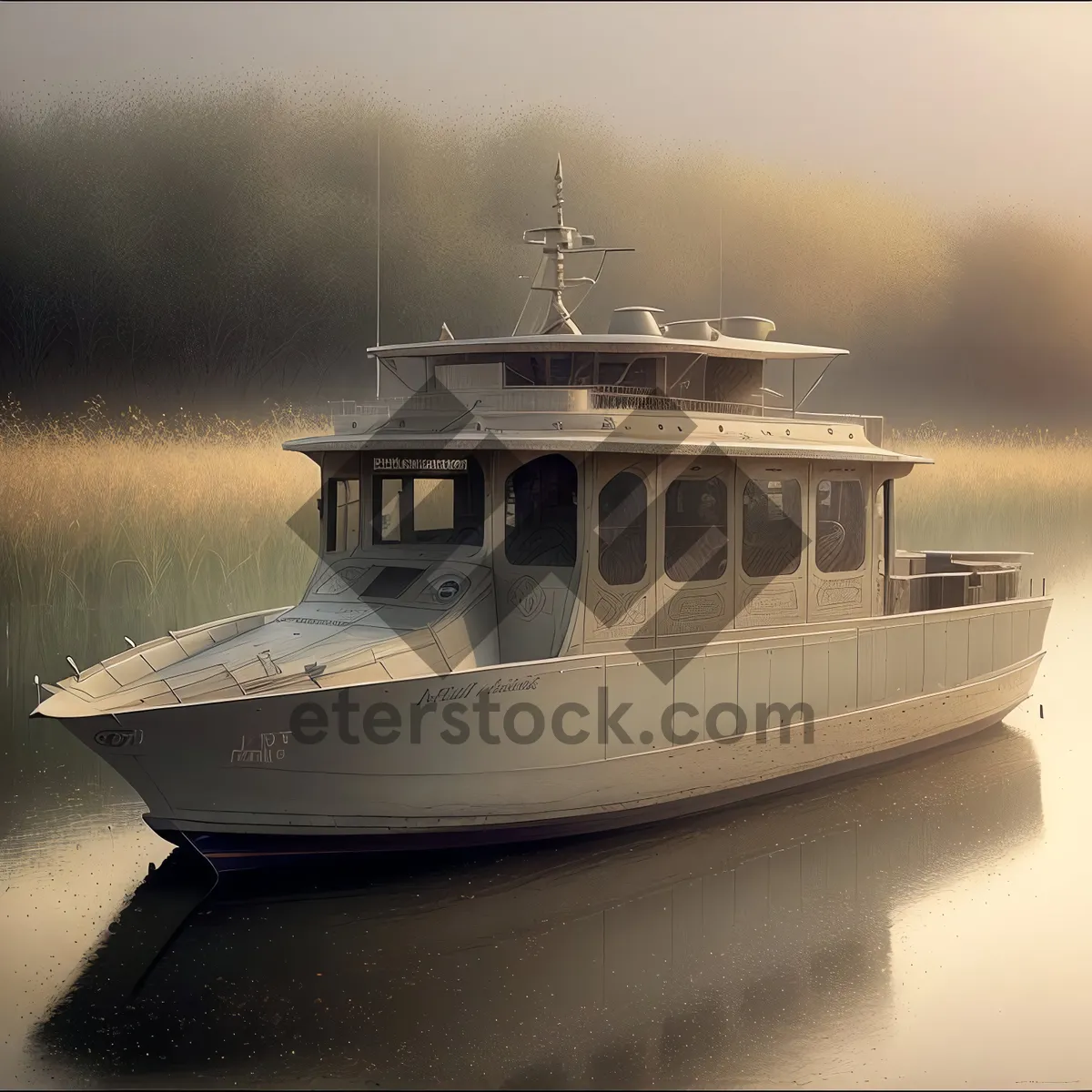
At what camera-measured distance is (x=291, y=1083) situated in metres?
7.06

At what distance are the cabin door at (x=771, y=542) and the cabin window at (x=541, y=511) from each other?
191 cm

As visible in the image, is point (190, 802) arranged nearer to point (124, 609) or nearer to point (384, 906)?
point (384, 906)

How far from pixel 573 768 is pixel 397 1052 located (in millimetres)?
3763

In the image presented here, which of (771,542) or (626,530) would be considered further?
(771,542)

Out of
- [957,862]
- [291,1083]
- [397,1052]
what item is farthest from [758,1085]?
[957,862]

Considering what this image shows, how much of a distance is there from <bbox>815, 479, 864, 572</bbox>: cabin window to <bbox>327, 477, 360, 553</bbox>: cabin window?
4841mm

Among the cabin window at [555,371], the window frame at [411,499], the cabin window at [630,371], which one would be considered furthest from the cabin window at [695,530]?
the window frame at [411,499]

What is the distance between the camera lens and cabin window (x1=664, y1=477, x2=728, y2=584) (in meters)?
11.9

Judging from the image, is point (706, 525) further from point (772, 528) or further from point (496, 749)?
point (496, 749)

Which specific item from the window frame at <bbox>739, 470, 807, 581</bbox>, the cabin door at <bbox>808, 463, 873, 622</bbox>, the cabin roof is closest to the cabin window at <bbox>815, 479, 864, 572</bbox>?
the cabin door at <bbox>808, 463, 873, 622</bbox>

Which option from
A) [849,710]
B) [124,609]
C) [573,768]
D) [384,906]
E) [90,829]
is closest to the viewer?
[384,906]

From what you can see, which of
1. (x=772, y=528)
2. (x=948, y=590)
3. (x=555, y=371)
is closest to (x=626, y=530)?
(x=555, y=371)

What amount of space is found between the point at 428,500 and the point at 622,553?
209cm

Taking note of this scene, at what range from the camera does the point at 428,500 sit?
12305mm
